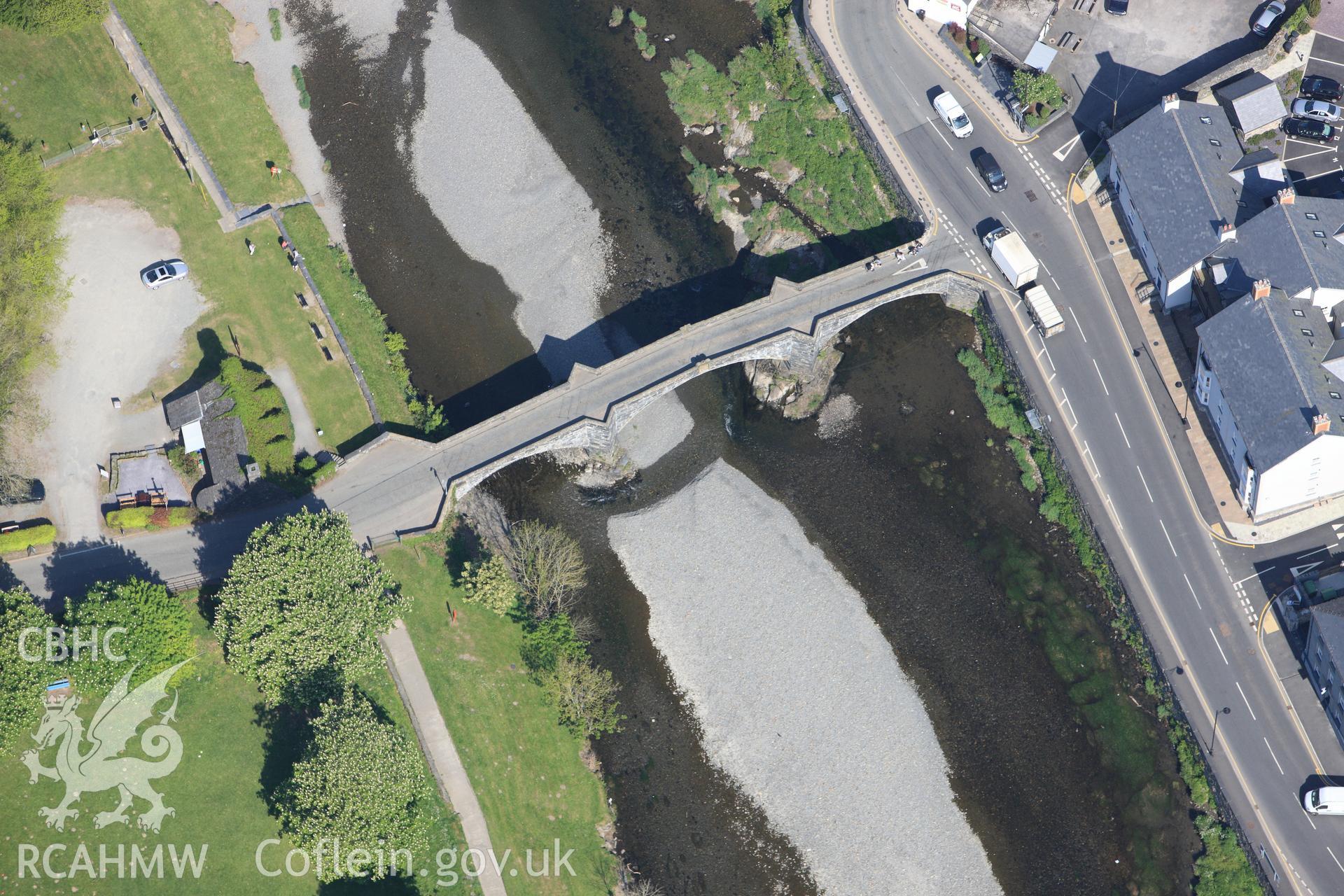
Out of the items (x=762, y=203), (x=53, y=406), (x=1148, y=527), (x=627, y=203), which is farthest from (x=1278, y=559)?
(x=53, y=406)

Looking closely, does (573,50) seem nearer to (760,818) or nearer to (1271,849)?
(760,818)

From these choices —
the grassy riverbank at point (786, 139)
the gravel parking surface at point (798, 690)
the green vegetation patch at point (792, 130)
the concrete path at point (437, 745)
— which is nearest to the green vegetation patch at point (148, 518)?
the concrete path at point (437, 745)

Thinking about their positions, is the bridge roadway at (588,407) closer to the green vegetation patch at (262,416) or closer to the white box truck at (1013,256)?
the green vegetation patch at (262,416)

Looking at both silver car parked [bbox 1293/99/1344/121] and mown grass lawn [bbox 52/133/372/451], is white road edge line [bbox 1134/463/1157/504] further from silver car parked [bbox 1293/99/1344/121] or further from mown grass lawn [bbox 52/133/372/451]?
mown grass lawn [bbox 52/133/372/451]

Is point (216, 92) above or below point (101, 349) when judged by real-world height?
above

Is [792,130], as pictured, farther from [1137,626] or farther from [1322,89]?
[1137,626]

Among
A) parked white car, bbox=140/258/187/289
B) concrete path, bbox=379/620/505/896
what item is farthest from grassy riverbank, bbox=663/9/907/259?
concrete path, bbox=379/620/505/896

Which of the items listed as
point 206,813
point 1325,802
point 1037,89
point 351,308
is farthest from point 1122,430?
point 206,813
